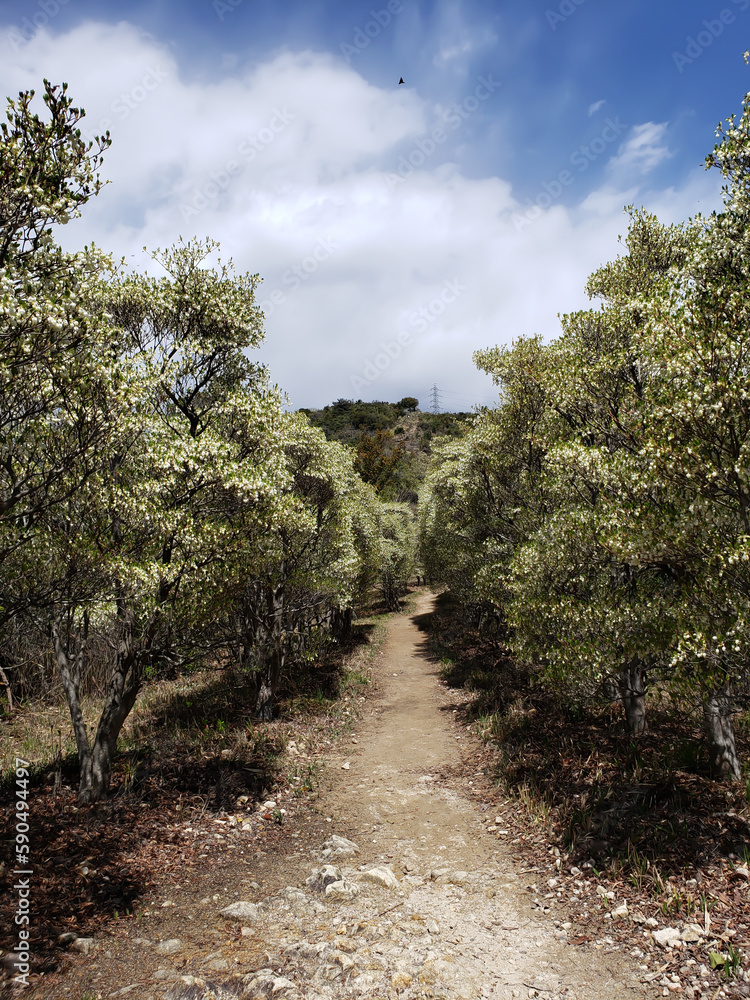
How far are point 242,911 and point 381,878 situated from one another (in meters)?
2.03

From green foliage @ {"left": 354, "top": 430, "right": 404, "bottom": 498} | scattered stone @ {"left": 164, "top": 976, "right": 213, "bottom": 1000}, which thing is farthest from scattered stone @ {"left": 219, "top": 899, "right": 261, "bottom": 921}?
green foliage @ {"left": 354, "top": 430, "right": 404, "bottom": 498}

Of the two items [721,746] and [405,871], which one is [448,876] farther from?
[721,746]

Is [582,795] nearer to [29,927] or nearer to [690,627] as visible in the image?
[690,627]

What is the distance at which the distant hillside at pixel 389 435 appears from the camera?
75438 millimetres

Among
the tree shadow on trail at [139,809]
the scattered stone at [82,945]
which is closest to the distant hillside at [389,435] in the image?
the tree shadow on trail at [139,809]

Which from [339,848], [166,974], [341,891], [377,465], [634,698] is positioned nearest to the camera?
[166,974]

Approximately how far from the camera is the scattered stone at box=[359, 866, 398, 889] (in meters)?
7.65

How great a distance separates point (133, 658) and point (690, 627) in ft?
29.4

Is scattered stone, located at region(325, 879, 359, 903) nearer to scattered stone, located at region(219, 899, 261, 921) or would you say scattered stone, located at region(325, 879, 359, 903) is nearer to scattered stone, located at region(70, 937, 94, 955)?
scattered stone, located at region(219, 899, 261, 921)

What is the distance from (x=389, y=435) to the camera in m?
103

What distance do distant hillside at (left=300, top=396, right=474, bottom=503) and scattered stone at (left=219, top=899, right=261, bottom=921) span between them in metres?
54.6

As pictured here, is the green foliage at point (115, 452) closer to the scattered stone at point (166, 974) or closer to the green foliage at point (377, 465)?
the scattered stone at point (166, 974)

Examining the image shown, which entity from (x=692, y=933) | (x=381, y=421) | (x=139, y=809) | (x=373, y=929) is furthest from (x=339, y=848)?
(x=381, y=421)

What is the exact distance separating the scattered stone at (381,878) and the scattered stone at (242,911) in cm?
163
